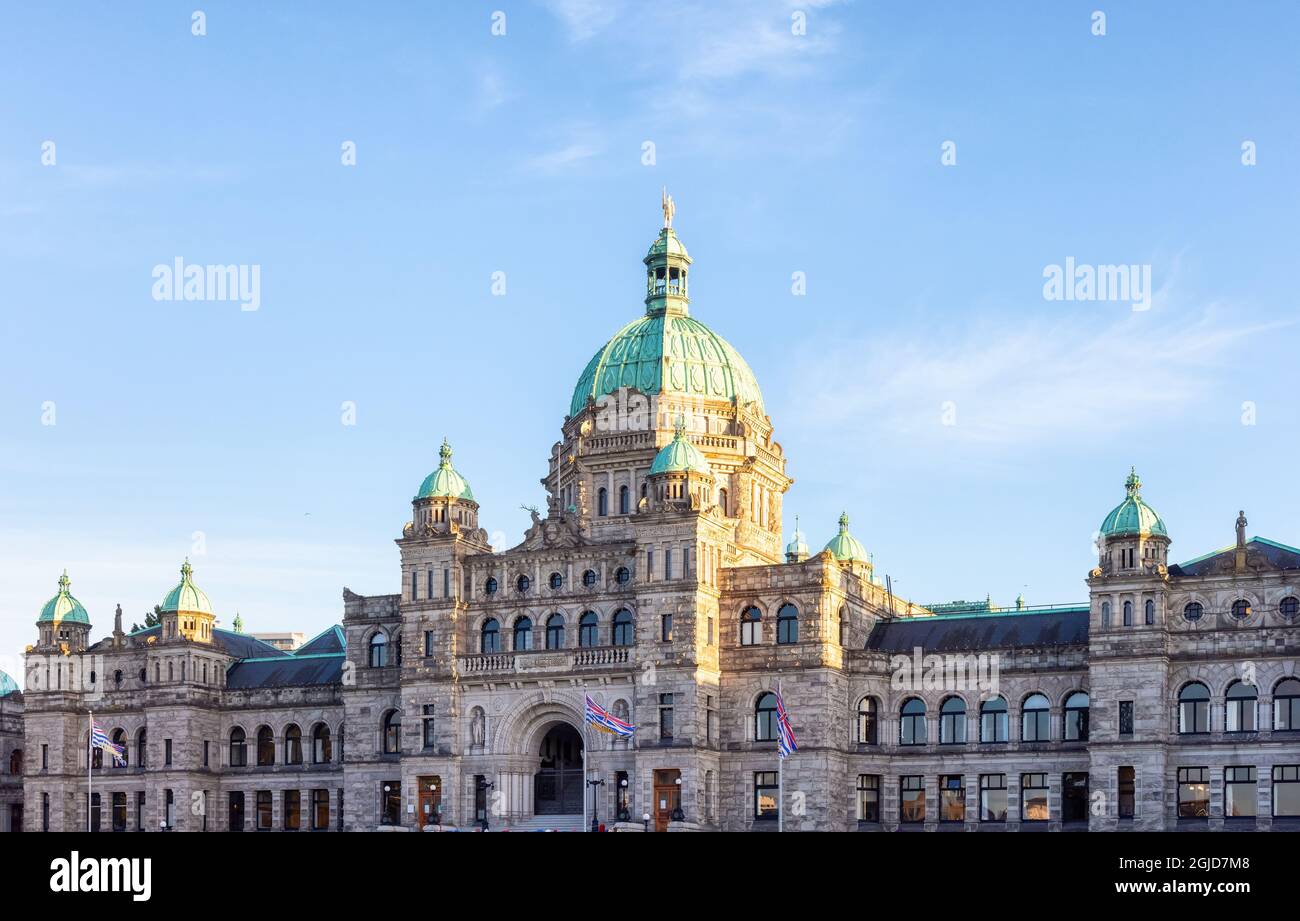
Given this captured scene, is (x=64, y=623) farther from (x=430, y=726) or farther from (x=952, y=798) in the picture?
(x=952, y=798)

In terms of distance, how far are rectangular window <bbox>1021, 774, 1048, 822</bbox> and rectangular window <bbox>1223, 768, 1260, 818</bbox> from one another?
8938mm

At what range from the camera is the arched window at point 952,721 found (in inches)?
3844

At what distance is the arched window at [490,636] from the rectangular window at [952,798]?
2385cm

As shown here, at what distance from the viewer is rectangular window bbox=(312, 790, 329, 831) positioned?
11188 cm

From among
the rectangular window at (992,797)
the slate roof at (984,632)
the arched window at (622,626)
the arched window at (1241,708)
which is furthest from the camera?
the arched window at (622,626)

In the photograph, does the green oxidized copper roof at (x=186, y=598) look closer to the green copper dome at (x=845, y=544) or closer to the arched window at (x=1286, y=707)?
the green copper dome at (x=845, y=544)

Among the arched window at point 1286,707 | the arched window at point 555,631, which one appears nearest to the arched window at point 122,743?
the arched window at point 555,631

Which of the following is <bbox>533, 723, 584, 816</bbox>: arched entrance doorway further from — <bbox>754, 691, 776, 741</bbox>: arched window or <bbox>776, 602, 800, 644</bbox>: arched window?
<bbox>776, 602, 800, 644</bbox>: arched window

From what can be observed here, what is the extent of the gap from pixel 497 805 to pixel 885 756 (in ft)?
64.7

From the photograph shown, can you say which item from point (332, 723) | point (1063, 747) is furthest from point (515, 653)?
point (1063, 747)

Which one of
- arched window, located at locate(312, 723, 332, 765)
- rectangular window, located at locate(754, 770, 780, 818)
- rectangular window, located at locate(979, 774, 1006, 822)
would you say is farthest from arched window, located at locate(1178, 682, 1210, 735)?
arched window, located at locate(312, 723, 332, 765)

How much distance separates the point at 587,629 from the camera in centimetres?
10025
